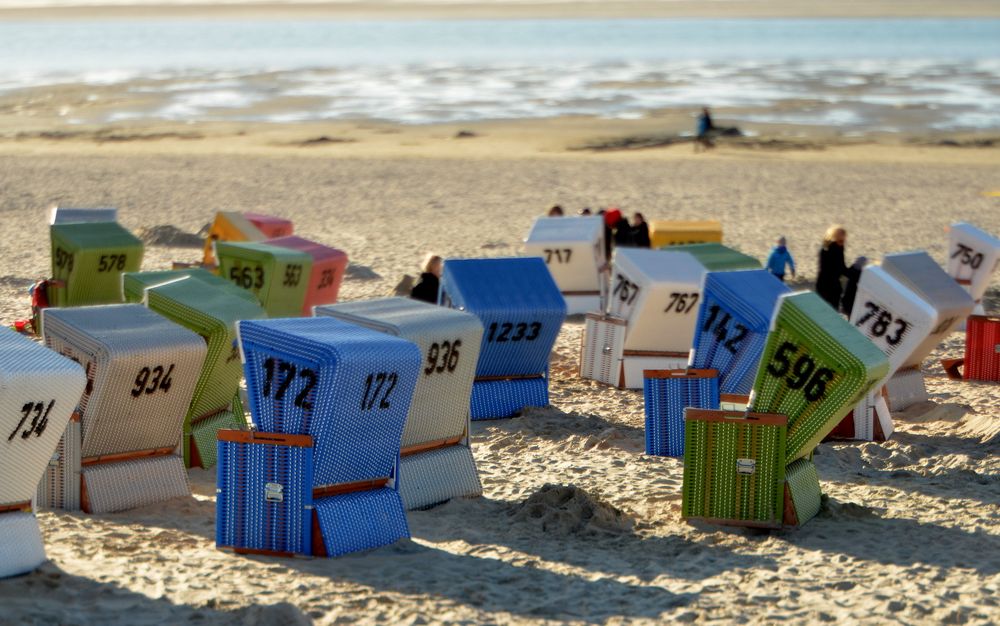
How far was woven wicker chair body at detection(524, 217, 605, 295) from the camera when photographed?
18.1 meters

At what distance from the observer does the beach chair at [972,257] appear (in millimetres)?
17734

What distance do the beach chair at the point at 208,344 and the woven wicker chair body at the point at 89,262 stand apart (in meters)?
5.68

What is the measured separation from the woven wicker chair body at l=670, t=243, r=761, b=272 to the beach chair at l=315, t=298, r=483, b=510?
4.97m

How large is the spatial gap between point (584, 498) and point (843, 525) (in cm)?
169

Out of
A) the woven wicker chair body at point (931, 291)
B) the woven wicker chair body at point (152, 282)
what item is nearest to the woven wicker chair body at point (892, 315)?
the woven wicker chair body at point (931, 291)

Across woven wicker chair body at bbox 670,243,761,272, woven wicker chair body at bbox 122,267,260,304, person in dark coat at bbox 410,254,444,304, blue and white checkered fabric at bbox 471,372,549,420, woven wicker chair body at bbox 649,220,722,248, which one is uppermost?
woven wicker chair body at bbox 122,267,260,304

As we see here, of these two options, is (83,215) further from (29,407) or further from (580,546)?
(580,546)

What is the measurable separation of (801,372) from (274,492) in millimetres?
3420

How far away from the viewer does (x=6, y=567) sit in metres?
7.72

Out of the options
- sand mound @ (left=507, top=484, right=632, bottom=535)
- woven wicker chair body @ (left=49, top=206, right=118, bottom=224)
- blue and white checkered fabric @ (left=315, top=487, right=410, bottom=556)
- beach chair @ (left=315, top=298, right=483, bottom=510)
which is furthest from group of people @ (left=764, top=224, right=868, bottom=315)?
blue and white checkered fabric @ (left=315, top=487, right=410, bottom=556)

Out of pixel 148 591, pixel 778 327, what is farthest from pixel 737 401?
pixel 148 591

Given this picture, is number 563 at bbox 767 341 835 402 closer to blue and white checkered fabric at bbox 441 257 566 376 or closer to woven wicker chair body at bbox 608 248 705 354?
blue and white checkered fabric at bbox 441 257 566 376

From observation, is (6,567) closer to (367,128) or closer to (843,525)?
(843,525)

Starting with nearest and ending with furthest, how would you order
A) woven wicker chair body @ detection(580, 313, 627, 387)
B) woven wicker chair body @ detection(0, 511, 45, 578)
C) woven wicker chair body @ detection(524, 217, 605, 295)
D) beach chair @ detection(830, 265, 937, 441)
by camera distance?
woven wicker chair body @ detection(0, 511, 45, 578) < beach chair @ detection(830, 265, 937, 441) < woven wicker chair body @ detection(580, 313, 627, 387) < woven wicker chair body @ detection(524, 217, 605, 295)
